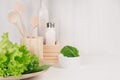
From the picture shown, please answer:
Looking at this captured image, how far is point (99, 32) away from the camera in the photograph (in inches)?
59.5

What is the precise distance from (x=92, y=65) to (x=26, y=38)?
1.28 feet

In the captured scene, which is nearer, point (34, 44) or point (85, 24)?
point (34, 44)

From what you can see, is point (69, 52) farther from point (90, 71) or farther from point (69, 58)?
point (90, 71)

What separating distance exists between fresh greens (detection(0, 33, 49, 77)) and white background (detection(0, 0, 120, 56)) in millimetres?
433

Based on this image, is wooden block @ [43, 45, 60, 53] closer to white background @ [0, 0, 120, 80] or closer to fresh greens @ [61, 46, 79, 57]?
fresh greens @ [61, 46, 79, 57]

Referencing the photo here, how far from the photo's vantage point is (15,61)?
0.96m

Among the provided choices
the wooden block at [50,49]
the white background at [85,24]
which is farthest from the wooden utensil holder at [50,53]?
the white background at [85,24]

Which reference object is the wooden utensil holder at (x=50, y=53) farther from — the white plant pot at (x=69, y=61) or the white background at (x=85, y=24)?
the white background at (x=85, y=24)

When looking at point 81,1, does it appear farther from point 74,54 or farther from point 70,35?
point 74,54

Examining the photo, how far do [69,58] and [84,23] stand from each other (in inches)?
13.3

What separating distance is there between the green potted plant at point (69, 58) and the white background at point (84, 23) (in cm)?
24

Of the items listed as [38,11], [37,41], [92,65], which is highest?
[38,11]

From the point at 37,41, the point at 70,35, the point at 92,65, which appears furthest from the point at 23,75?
the point at 70,35

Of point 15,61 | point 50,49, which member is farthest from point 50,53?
point 15,61
